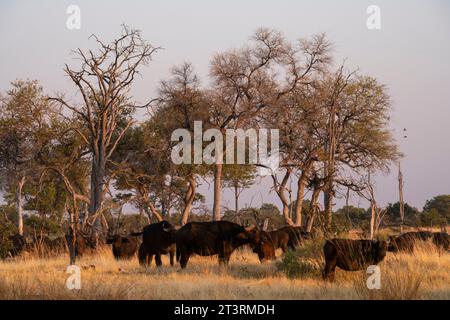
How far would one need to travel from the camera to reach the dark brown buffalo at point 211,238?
18125 mm

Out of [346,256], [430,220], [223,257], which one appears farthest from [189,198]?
[346,256]

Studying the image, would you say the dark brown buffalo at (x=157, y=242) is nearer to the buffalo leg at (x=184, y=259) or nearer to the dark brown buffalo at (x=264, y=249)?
the buffalo leg at (x=184, y=259)

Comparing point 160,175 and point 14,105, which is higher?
point 14,105

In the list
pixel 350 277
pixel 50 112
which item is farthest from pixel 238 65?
pixel 350 277

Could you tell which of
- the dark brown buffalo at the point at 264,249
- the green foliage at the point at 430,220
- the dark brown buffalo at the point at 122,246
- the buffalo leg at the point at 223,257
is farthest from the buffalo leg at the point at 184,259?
the green foliage at the point at 430,220

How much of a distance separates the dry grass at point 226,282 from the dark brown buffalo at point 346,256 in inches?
10.4

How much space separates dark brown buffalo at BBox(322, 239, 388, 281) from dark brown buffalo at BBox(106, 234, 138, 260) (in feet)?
Result: 28.8

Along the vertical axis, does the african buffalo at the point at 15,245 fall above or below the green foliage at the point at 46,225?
below

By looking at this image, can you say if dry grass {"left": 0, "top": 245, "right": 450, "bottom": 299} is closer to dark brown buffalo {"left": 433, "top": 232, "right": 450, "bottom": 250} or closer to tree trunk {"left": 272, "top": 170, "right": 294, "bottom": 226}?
dark brown buffalo {"left": 433, "top": 232, "right": 450, "bottom": 250}

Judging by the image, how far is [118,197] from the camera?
44.3 m

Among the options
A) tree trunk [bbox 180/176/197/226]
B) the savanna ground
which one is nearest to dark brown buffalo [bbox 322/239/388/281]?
the savanna ground

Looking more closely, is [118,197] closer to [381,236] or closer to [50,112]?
[50,112]

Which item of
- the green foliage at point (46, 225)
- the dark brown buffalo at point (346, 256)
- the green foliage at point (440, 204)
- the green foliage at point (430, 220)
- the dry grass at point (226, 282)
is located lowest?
the dry grass at point (226, 282)
